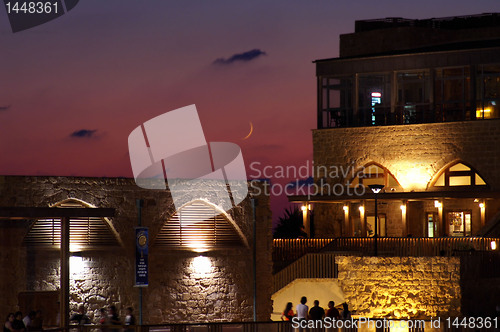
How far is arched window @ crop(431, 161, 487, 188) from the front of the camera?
3853cm

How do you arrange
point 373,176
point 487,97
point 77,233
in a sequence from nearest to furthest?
point 77,233, point 487,97, point 373,176

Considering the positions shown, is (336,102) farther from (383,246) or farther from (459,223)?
(383,246)

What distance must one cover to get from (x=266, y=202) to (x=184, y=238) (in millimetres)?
2673

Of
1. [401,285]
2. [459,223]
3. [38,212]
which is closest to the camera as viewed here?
[38,212]

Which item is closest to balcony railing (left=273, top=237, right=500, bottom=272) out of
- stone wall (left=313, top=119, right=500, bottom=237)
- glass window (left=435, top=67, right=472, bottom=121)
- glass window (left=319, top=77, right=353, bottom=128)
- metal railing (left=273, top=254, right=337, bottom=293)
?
metal railing (left=273, top=254, right=337, bottom=293)

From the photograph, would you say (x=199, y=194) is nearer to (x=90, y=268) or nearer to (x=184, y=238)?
(x=184, y=238)

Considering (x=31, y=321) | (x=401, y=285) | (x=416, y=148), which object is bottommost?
(x=31, y=321)

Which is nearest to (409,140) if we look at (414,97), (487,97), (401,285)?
(414,97)

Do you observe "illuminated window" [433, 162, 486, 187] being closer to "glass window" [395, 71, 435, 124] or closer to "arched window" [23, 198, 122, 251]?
"glass window" [395, 71, 435, 124]

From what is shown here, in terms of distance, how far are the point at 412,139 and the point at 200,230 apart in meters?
13.3

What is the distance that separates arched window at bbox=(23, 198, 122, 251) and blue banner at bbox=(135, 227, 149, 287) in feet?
1.71

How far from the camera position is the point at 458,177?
3891 cm

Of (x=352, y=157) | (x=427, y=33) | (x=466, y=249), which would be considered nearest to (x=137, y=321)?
(x=466, y=249)

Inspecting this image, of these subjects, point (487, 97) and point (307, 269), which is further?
point (487, 97)
